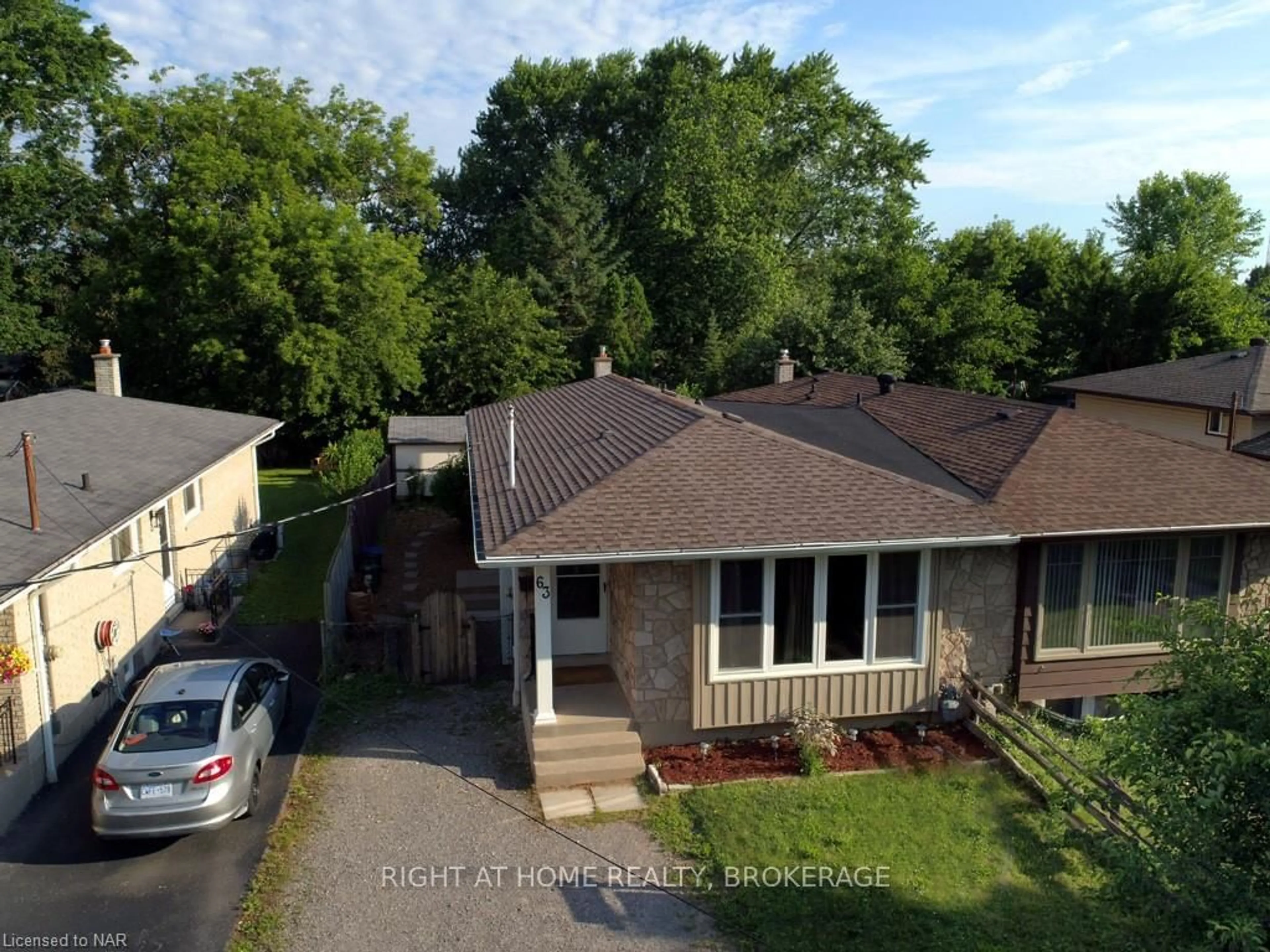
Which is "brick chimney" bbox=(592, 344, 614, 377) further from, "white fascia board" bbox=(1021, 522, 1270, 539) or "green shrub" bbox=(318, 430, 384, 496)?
"white fascia board" bbox=(1021, 522, 1270, 539)

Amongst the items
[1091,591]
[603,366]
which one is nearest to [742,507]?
[1091,591]

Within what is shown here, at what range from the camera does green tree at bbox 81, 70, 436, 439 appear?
33.3 metres

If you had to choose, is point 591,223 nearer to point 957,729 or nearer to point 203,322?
point 203,322

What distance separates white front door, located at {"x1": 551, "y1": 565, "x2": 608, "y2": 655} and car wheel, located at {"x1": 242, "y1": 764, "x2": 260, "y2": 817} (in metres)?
4.31

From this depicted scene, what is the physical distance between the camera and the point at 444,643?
13828mm

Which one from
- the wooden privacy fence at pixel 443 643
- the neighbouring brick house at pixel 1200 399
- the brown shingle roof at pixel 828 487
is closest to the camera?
the brown shingle roof at pixel 828 487

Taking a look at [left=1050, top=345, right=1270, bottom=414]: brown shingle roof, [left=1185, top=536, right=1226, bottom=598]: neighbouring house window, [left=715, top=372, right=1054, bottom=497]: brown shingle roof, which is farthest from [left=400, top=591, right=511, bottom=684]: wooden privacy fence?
[left=1050, top=345, right=1270, bottom=414]: brown shingle roof

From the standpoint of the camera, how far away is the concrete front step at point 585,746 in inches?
422

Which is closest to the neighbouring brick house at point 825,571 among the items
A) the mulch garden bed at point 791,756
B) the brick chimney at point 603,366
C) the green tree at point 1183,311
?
the mulch garden bed at point 791,756

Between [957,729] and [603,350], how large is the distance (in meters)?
17.9

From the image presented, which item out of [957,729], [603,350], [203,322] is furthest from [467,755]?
[203,322]

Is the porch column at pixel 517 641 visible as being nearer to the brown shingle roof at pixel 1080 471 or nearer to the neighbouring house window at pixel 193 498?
the brown shingle roof at pixel 1080 471

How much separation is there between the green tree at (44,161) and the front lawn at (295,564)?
13388mm

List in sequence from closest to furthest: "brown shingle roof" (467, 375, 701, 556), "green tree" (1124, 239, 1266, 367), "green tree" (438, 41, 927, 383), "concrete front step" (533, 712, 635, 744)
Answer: "concrete front step" (533, 712, 635, 744) → "brown shingle roof" (467, 375, 701, 556) → "green tree" (1124, 239, 1266, 367) → "green tree" (438, 41, 927, 383)
